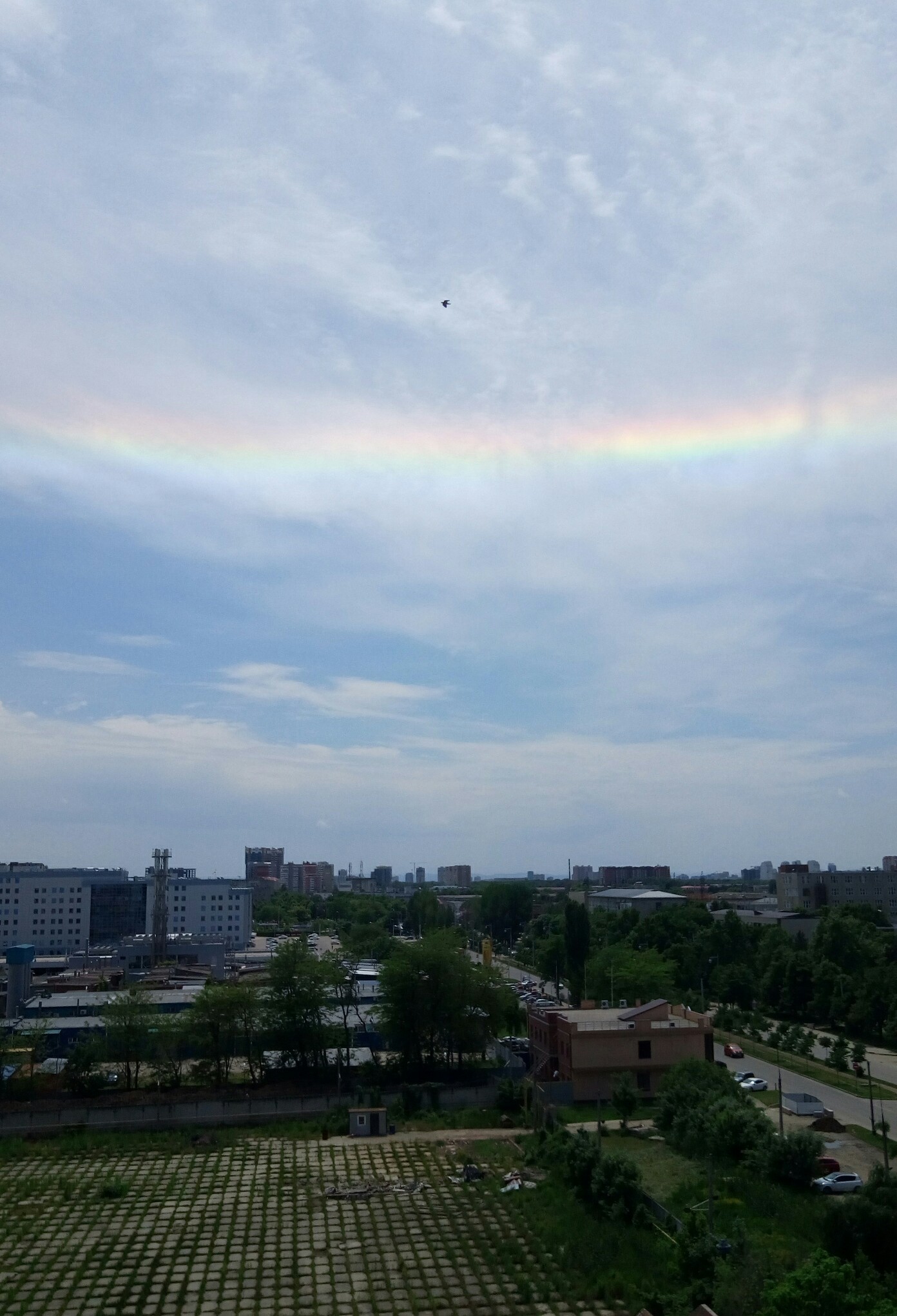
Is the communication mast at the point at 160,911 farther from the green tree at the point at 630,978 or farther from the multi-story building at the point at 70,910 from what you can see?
the green tree at the point at 630,978

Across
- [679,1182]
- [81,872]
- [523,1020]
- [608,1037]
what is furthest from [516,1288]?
[81,872]

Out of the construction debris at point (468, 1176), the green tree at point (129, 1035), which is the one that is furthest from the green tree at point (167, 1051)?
the construction debris at point (468, 1176)

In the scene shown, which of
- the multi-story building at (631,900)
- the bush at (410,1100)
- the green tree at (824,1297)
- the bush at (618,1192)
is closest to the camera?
the green tree at (824,1297)

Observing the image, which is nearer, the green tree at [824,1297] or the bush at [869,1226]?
the green tree at [824,1297]

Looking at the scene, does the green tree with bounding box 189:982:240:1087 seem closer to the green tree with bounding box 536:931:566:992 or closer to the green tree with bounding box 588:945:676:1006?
the green tree with bounding box 588:945:676:1006

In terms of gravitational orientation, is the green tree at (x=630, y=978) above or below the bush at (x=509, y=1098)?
above

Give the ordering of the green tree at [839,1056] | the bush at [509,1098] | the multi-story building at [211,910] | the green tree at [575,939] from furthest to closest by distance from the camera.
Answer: the multi-story building at [211,910] → the green tree at [575,939] → the green tree at [839,1056] → the bush at [509,1098]

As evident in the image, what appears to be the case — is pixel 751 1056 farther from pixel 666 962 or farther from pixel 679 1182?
pixel 679 1182
